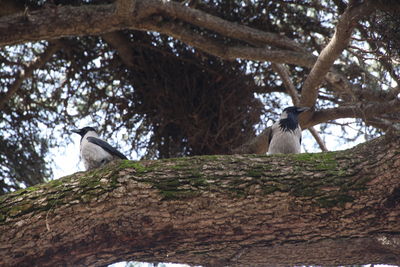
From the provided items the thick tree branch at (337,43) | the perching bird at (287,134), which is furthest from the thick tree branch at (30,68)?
the thick tree branch at (337,43)

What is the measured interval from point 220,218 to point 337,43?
7.36ft

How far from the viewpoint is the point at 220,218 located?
3.80 metres

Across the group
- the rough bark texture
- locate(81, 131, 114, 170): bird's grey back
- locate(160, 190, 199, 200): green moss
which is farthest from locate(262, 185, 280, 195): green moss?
locate(81, 131, 114, 170): bird's grey back

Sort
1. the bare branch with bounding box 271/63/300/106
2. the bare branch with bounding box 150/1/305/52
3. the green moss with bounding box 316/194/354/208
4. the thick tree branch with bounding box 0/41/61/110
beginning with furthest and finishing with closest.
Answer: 1. the thick tree branch with bounding box 0/41/61/110
2. the bare branch with bounding box 271/63/300/106
3. the bare branch with bounding box 150/1/305/52
4. the green moss with bounding box 316/194/354/208

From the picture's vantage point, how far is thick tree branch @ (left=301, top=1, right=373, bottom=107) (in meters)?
4.86

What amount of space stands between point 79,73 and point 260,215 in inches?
185

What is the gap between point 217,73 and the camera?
293 inches

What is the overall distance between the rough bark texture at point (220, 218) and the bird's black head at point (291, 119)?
7.65 ft

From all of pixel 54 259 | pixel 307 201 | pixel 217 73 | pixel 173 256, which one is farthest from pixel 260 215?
pixel 217 73

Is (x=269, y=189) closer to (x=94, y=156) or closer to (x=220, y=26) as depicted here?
(x=94, y=156)

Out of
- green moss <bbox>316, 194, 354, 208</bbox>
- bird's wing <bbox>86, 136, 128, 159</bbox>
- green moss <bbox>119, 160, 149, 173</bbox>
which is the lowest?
→ green moss <bbox>316, 194, 354, 208</bbox>

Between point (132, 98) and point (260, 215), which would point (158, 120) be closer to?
point (132, 98)

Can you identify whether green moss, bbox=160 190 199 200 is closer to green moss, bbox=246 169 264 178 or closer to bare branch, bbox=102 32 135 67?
green moss, bbox=246 169 264 178

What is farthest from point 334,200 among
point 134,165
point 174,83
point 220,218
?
point 174,83
